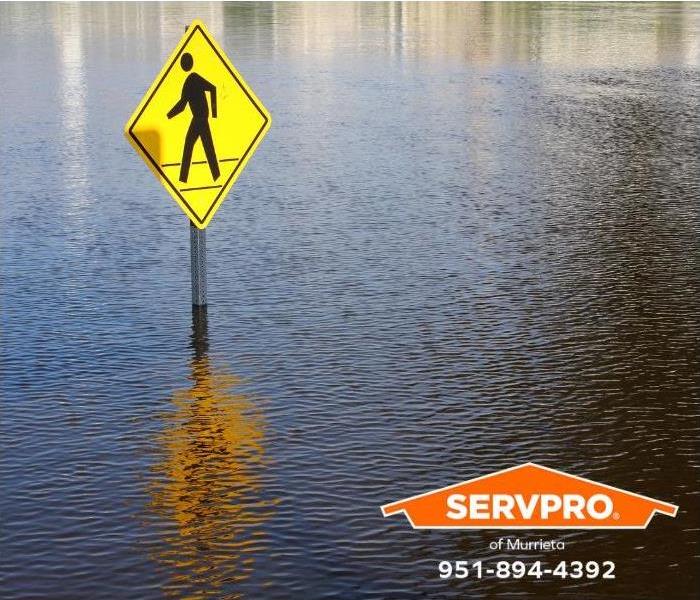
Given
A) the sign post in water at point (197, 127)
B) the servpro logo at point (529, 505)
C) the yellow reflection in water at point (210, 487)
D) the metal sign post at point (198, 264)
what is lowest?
the servpro logo at point (529, 505)

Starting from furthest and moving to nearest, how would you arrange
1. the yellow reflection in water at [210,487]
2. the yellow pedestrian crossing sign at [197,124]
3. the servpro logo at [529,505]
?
1. the yellow pedestrian crossing sign at [197,124]
2. the servpro logo at [529,505]
3. the yellow reflection in water at [210,487]

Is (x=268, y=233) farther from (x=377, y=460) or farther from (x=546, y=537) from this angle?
(x=546, y=537)

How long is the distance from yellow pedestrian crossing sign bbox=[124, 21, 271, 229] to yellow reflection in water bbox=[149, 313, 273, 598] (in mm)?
Answer: 1443

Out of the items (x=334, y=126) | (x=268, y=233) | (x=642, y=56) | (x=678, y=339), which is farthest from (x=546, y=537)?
(x=642, y=56)

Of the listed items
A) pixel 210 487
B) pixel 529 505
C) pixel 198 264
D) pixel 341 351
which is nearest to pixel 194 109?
pixel 198 264

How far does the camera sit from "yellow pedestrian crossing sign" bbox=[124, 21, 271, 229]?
9.27 m

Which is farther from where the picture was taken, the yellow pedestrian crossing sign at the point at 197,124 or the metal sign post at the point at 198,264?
the metal sign post at the point at 198,264

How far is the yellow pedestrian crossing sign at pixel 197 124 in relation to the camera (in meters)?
9.27

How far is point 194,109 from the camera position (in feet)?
30.8

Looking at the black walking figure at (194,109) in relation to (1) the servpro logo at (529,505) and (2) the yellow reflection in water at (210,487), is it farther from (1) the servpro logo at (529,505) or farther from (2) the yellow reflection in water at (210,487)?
(1) the servpro logo at (529,505)

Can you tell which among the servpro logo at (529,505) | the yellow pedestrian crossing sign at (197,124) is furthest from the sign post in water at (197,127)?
the servpro logo at (529,505)

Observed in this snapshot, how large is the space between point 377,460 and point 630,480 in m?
1.09

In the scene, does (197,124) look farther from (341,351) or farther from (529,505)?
(529,505)

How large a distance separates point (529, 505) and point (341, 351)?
2630mm
